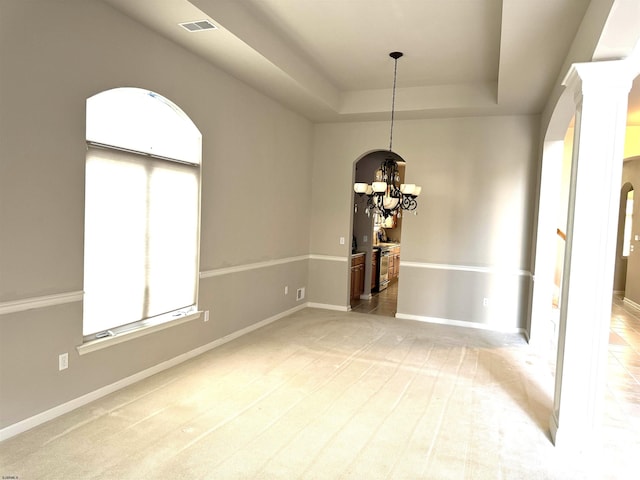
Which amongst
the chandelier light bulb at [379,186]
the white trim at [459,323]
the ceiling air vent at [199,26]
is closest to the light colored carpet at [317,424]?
the white trim at [459,323]

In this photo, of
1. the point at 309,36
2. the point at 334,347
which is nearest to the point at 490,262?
the point at 334,347

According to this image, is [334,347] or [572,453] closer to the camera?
[572,453]

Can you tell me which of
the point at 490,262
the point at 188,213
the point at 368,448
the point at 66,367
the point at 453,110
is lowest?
the point at 368,448

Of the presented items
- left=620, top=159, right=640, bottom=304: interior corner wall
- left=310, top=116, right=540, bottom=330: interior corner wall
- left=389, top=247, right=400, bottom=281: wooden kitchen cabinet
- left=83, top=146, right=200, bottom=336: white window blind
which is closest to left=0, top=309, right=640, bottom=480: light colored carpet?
left=83, top=146, right=200, bottom=336: white window blind

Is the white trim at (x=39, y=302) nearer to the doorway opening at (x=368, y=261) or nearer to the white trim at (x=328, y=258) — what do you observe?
the white trim at (x=328, y=258)

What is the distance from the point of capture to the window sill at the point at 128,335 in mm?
3134

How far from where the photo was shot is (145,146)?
3615mm

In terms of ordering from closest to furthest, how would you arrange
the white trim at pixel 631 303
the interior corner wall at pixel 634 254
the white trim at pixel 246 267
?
the white trim at pixel 246 267 → the white trim at pixel 631 303 → the interior corner wall at pixel 634 254

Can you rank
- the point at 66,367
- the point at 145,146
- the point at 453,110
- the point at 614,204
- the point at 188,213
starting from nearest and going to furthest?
1. the point at 614,204
2. the point at 66,367
3. the point at 145,146
4. the point at 188,213
5. the point at 453,110

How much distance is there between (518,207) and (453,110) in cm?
164

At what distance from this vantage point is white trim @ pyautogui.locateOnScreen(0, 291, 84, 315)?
2.59 m

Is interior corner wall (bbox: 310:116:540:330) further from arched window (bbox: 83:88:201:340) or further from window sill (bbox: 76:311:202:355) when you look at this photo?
window sill (bbox: 76:311:202:355)

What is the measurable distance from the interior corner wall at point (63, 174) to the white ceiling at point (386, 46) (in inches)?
11.7

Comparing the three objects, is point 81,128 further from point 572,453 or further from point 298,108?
point 572,453
